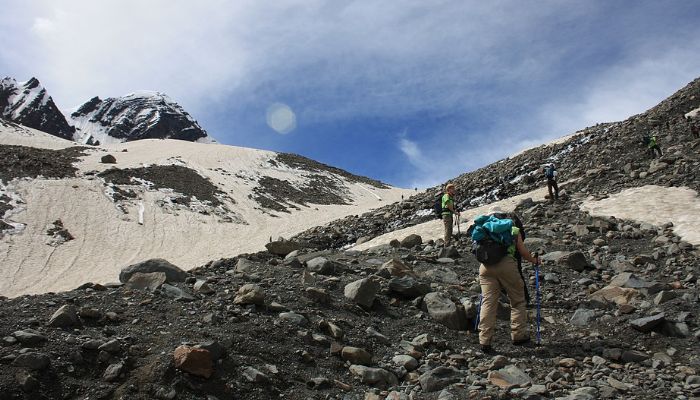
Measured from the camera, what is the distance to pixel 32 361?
5.25m

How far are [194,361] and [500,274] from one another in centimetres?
477

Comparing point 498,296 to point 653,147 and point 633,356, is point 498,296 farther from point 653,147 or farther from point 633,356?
point 653,147

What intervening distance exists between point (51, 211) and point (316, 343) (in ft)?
103

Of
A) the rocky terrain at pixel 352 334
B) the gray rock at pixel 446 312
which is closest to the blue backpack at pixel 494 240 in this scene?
the gray rock at pixel 446 312

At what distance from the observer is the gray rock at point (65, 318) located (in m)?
6.17

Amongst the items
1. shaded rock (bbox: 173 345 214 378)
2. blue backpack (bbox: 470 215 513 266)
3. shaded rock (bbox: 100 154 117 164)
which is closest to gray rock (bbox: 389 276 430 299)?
blue backpack (bbox: 470 215 513 266)

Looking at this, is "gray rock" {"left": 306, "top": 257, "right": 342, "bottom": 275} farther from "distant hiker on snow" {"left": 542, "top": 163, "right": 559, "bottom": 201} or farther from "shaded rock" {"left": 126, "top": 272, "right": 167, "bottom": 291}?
"distant hiker on snow" {"left": 542, "top": 163, "right": 559, "bottom": 201}

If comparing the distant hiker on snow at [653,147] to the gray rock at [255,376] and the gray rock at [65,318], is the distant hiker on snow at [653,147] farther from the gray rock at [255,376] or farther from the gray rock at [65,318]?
the gray rock at [65,318]

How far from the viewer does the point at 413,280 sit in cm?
940

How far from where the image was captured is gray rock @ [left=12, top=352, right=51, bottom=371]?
520cm

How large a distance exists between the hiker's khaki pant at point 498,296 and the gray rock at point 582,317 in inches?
56.0

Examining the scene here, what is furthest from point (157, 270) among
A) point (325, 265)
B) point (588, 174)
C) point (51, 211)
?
point (51, 211)

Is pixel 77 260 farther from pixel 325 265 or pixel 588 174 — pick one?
pixel 588 174

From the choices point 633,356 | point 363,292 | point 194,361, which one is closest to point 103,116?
point 363,292
